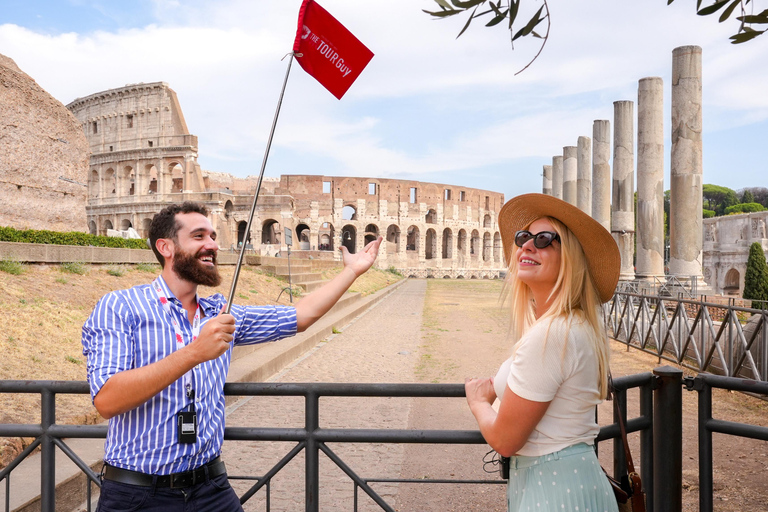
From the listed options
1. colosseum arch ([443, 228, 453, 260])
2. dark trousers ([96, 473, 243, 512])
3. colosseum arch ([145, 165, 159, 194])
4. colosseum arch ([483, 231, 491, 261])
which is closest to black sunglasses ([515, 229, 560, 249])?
dark trousers ([96, 473, 243, 512])

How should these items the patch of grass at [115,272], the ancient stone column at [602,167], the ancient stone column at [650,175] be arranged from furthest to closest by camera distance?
the ancient stone column at [602,167]
the ancient stone column at [650,175]
the patch of grass at [115,272]

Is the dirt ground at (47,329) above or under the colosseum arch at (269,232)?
Result: under

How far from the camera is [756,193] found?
79.2 m

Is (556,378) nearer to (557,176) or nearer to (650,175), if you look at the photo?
(650,175)

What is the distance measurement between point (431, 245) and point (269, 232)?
16.2 m

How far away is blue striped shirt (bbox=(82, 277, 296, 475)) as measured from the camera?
150 centimetres

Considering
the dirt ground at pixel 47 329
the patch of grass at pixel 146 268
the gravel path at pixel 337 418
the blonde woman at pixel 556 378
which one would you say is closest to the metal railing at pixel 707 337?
the gravel path at pixel 337 418

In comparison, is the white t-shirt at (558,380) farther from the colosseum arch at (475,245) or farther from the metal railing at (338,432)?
the colosseum arch at (475,245)

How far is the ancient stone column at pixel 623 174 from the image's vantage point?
1814cm

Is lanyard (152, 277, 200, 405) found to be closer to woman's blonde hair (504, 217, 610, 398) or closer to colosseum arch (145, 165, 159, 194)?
woman's blonde hair (504, 217, 610, 398)

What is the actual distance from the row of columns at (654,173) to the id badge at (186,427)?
1479cm

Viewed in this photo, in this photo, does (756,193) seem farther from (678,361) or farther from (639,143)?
(678,361)

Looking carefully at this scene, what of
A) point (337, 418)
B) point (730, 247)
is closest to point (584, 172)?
point (730, 247)

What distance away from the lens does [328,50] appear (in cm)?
244
